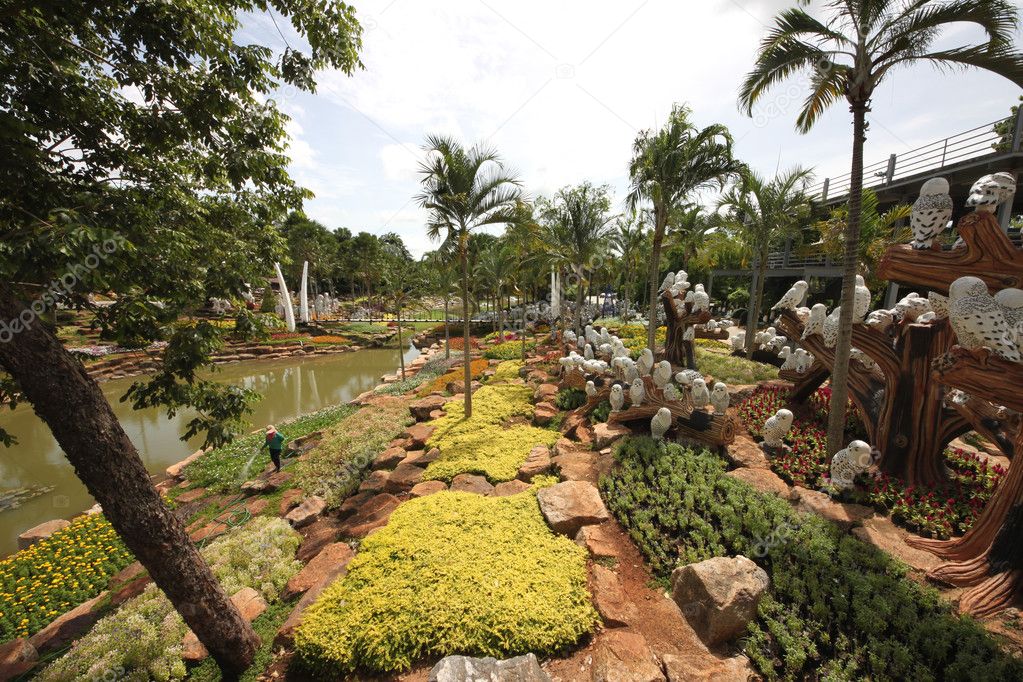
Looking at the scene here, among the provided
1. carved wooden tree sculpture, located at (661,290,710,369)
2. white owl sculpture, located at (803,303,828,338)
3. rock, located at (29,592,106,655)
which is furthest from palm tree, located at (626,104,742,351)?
rock, located at (29,592,106,655)

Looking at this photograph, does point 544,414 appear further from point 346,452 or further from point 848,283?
point 848,283

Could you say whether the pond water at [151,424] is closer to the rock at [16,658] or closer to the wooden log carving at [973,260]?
the rock at [16,658]

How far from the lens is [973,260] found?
441 cm

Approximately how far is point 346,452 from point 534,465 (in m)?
4.50

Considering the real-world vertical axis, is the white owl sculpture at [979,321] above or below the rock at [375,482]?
above

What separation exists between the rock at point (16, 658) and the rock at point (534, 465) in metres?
6.52

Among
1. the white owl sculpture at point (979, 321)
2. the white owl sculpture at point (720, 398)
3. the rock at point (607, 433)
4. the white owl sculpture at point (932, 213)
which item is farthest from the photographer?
the rock at point (607, 433)

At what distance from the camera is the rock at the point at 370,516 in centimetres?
614

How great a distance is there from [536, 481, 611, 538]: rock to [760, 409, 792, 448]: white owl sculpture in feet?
10.5

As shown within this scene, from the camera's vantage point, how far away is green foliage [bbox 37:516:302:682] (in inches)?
157

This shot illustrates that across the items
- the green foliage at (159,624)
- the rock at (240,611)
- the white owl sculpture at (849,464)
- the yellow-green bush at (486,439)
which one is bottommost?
the rock at (240,611)

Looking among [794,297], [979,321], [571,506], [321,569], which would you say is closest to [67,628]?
[321,569]

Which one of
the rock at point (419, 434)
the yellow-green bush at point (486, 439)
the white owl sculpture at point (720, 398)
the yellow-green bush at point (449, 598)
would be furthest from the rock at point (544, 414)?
the yellow-green bush at point (449, 598)

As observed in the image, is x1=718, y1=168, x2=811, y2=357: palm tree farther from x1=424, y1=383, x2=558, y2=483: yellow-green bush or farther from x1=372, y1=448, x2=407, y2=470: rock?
x1=372, y1=448, x2=407, y2=470: rock
